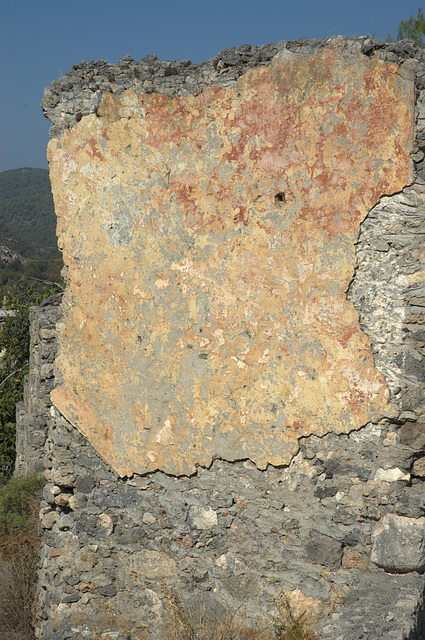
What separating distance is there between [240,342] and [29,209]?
50.6 m

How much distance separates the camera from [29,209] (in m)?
50.8

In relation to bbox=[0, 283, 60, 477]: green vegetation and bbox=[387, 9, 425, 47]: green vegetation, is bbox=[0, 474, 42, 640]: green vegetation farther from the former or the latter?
bbox=[387, 9, 425, 47]: green vegetation

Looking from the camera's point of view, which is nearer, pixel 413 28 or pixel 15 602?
pixel 15 602

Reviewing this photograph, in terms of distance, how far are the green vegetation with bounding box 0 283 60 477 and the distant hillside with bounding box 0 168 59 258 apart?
2645cm

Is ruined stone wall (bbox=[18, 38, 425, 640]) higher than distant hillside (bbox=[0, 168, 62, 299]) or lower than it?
lower

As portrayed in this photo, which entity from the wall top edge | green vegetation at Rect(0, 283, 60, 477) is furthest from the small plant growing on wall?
green vegetation at Rect(0, 283, 60, 477)

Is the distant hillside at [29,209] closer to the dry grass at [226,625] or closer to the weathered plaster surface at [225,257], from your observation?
the weathered plaster surface at [225,257]

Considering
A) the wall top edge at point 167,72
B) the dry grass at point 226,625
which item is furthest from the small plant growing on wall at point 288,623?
the wall top edge at point 167,72

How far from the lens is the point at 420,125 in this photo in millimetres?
3531

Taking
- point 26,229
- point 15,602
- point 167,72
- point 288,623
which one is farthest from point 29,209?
point 288,623

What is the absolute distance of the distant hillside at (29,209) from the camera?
137ft

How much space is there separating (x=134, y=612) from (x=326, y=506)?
5.57ft

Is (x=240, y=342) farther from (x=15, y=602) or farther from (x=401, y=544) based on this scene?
(x=15, y=602)

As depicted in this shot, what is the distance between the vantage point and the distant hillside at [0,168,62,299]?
1070 inches
